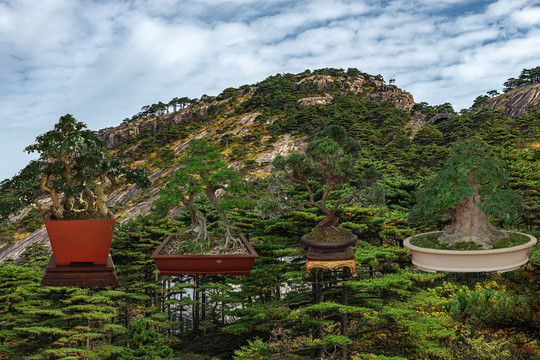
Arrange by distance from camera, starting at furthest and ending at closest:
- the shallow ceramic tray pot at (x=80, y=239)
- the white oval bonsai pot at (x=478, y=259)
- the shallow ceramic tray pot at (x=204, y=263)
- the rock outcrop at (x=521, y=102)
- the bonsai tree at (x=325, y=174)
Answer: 1. the rock outcrop at (x=521, y=102)
2. the shallow ceramic tray pot at (x=204, y=263)
3. the shallow ceramic tray pot at (x=80, y=239)
4. the bonsai tree at (x=325, y=174)
5. the white oval bonsai pot at (x=478, y=259)

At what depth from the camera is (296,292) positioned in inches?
286

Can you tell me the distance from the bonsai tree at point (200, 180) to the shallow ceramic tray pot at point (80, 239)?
0.80 meters

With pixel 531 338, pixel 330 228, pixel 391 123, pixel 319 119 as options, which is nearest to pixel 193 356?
pixel 330 228

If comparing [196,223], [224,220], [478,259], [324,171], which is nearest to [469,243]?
[478,259]

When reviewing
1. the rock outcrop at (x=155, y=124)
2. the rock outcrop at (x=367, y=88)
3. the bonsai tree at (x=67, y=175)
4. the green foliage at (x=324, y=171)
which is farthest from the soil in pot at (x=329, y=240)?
the rock outcrop at (x=155, y=124)

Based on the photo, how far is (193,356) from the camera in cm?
1022

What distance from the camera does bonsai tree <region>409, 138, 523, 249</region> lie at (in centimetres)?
280

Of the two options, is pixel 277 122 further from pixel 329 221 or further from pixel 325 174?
pixel 329 221

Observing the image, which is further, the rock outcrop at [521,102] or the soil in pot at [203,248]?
the rock outcrop at [521,102]

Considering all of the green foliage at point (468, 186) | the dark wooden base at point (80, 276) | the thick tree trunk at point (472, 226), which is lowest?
the dark wooden base at point (80, 276)

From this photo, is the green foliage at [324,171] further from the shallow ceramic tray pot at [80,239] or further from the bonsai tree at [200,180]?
the shallow ceramic tray pot at [80,239]

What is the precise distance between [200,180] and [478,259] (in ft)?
11.0

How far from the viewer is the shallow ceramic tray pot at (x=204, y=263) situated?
430cm

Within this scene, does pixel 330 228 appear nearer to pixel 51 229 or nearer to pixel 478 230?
pixel 478 230
